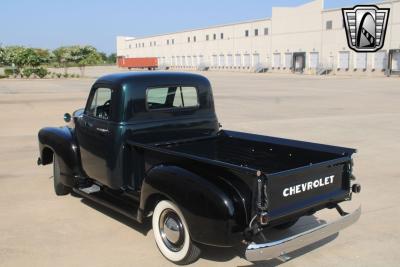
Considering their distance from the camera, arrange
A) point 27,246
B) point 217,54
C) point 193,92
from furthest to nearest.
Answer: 1. point 217,54
2. point 193,92
3. point 27,246

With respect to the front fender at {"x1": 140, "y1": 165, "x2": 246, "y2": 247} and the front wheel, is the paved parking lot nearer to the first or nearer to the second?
the front wheel

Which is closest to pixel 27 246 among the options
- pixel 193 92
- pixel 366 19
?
pixel 193 92

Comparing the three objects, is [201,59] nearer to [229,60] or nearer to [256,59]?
[229,60]

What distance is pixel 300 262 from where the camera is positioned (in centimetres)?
425

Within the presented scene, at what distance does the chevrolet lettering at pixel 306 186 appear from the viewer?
151 inches

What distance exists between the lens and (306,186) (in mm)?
3998

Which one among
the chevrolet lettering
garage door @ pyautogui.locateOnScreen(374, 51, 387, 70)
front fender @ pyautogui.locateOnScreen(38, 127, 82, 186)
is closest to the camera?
the chevrolet lettering

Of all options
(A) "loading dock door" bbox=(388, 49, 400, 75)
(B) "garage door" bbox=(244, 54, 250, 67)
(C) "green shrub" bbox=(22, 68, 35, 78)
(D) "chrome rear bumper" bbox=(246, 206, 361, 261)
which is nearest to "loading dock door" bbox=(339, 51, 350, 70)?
(A) "loading dock door" bbox=(388, 49, 400, 75)

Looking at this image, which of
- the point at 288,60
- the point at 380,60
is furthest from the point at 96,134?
the point at 288,60

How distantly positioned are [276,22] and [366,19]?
20.2 m

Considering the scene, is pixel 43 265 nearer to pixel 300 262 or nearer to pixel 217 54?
pixel 300 262

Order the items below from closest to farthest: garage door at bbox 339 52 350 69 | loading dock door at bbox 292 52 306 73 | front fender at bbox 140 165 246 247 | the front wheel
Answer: front fender at bbox 140 165 246 247, the front wheel, garage door at bbox 339 52 350 69, loading dock door at bbox 292 52 306 73

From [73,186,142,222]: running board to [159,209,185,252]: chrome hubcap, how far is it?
0.29 meters

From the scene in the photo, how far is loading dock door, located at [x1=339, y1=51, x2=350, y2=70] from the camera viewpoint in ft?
181
